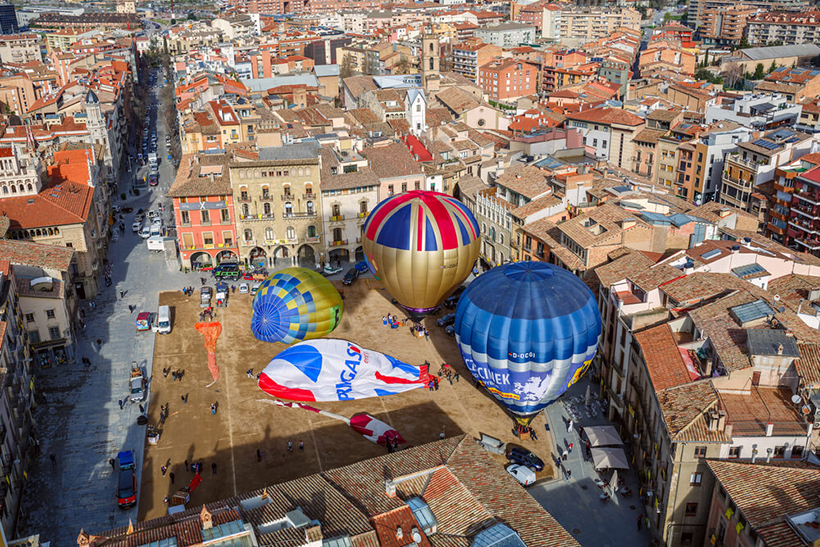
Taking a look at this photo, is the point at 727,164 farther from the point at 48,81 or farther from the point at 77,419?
the point at 48,81

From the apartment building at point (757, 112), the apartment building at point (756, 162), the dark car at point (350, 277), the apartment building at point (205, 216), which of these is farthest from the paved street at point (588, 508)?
the apartment building at point (757, 112)

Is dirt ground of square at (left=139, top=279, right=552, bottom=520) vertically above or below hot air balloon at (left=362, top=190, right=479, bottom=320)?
below

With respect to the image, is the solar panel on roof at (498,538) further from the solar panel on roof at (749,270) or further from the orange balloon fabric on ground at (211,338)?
the orange balloon fabric on ground at (211,338)

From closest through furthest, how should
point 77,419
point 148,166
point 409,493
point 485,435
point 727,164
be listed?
point 409,493 → point 485,435 → point 77,419 → point 727,164 → point 148,166

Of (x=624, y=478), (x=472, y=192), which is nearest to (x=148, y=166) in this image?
(x=472, y=192)

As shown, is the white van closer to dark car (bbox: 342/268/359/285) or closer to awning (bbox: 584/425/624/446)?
dark car (bbox: 342/268/359/285)

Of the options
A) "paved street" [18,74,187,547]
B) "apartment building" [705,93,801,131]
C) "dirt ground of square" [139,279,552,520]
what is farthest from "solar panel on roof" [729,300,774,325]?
"apartment building" [705,93,801,131]

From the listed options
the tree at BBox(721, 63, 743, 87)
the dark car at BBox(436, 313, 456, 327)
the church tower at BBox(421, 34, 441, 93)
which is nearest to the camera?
the dark car at BBox(436, 313, 456, 327)

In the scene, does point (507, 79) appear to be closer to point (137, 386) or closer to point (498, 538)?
point (137, 386)
